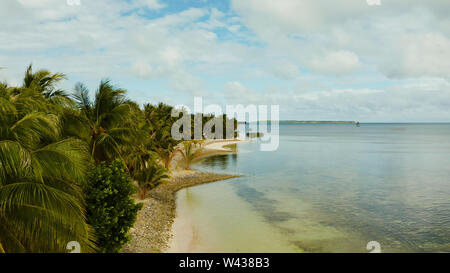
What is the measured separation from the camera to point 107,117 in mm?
12609

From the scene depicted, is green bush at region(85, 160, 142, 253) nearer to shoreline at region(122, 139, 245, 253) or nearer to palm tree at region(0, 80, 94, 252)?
shoreline at region(122, 139, 245, 253)

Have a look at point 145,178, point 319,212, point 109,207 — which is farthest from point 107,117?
point 319,212

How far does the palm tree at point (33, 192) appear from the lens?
5.48m

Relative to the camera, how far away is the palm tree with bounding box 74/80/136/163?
12203 millimetres

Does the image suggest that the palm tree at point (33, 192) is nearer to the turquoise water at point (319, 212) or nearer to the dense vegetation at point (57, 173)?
the dense vegetation at point (57, 173)

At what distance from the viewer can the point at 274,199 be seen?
74.2 feet

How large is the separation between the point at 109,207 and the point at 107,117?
15.5 feet

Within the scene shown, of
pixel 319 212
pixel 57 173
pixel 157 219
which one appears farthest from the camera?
pixel 319 212

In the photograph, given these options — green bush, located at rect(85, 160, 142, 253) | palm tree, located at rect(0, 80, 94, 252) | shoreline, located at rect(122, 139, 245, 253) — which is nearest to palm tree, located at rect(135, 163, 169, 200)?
shoreline, located at rect(122, 139, 245, 253)

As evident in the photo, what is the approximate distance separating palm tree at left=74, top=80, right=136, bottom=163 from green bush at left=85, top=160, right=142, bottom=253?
2.58m

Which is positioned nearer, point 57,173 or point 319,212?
point 57,173

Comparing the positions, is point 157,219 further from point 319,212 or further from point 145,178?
point 319,212
